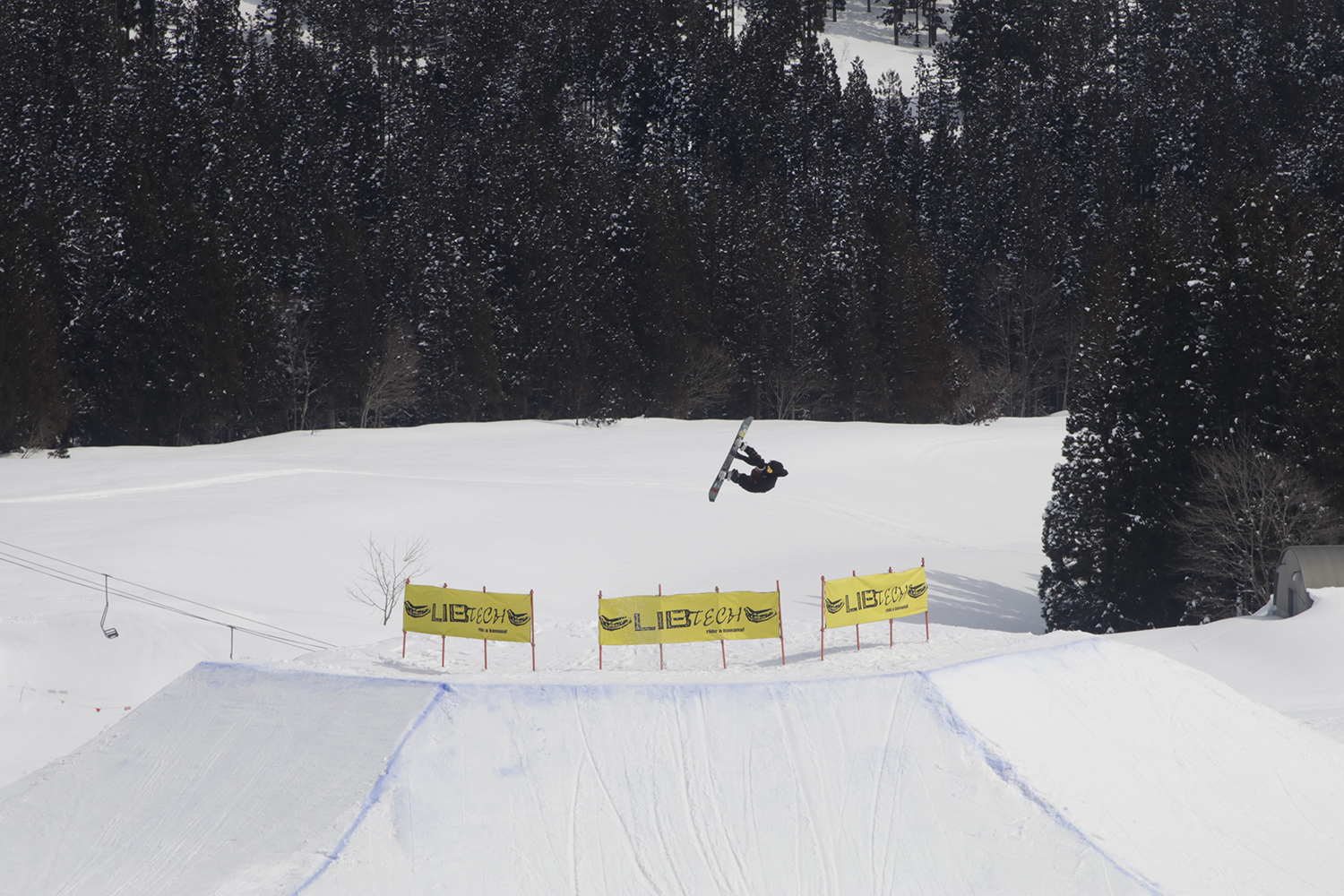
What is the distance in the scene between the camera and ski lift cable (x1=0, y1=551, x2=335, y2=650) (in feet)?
76.5

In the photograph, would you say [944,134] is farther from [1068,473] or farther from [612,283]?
[1068,473]

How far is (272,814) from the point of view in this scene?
45.6 ft

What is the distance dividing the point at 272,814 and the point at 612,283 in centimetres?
4623

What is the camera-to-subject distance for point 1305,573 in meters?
23.3

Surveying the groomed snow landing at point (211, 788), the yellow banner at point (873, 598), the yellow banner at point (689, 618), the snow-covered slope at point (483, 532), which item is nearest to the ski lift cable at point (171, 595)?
the snow-covered slope at point (483, 532)

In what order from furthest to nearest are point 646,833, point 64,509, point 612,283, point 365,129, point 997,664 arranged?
point 365,129, point 612,283, point 64,509, point 997,664, point 646,833

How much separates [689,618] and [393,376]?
37.3 metres

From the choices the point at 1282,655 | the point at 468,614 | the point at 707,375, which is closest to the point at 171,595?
the point at 468,614

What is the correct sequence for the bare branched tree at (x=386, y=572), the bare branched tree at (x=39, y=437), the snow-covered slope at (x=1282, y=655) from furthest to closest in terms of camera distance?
1. the bare branched tree at (x=39, y=437)
2. the bare branched tree at (x=386, y=572)
3. the snow-covered slope at (x=1282, y=655)

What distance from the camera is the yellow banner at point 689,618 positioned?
17078mm

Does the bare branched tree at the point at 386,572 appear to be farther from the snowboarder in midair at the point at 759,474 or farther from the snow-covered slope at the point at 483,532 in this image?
the snowboarder in midair at the point at 759,474

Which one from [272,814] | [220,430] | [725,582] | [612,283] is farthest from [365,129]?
[272,814]

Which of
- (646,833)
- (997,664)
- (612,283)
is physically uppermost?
(612,283)

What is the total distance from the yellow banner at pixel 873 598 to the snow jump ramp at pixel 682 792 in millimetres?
2115
